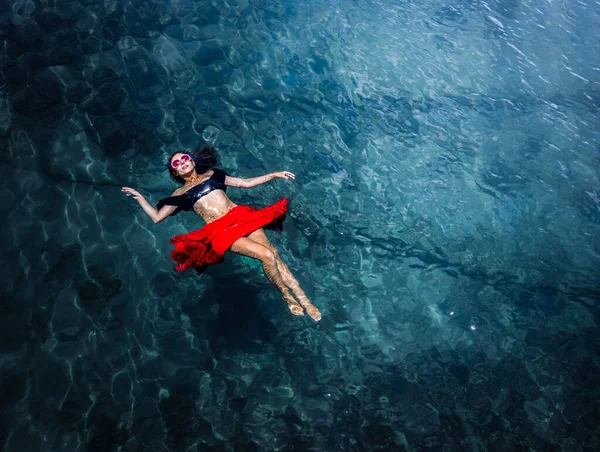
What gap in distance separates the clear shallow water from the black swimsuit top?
116 cm

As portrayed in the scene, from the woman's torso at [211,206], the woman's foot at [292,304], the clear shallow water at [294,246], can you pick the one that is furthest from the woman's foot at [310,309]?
the woman's torso at [211,206]

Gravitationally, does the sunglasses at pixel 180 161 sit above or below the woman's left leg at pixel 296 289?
above

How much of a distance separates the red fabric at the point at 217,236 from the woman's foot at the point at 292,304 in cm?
107

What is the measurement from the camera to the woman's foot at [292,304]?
5.86 metres

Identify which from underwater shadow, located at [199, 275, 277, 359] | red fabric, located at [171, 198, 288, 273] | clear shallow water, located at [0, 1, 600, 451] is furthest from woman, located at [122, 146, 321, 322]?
clear shallow water, located at [0, 1, 600, 451]

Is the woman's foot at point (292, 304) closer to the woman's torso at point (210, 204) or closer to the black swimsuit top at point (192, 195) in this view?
the woman's torso at point (210, 204)

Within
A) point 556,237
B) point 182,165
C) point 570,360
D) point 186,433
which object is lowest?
point 186,433

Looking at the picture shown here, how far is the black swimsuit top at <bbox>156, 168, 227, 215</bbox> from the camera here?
6.23 metres

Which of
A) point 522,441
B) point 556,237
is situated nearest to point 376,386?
point 522,441

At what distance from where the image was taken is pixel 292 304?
5.92 meters

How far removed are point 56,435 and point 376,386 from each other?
454 cm

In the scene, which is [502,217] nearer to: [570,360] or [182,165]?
[570,360]

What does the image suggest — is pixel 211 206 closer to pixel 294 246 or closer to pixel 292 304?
pixel 294 246

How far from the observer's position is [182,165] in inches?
250
